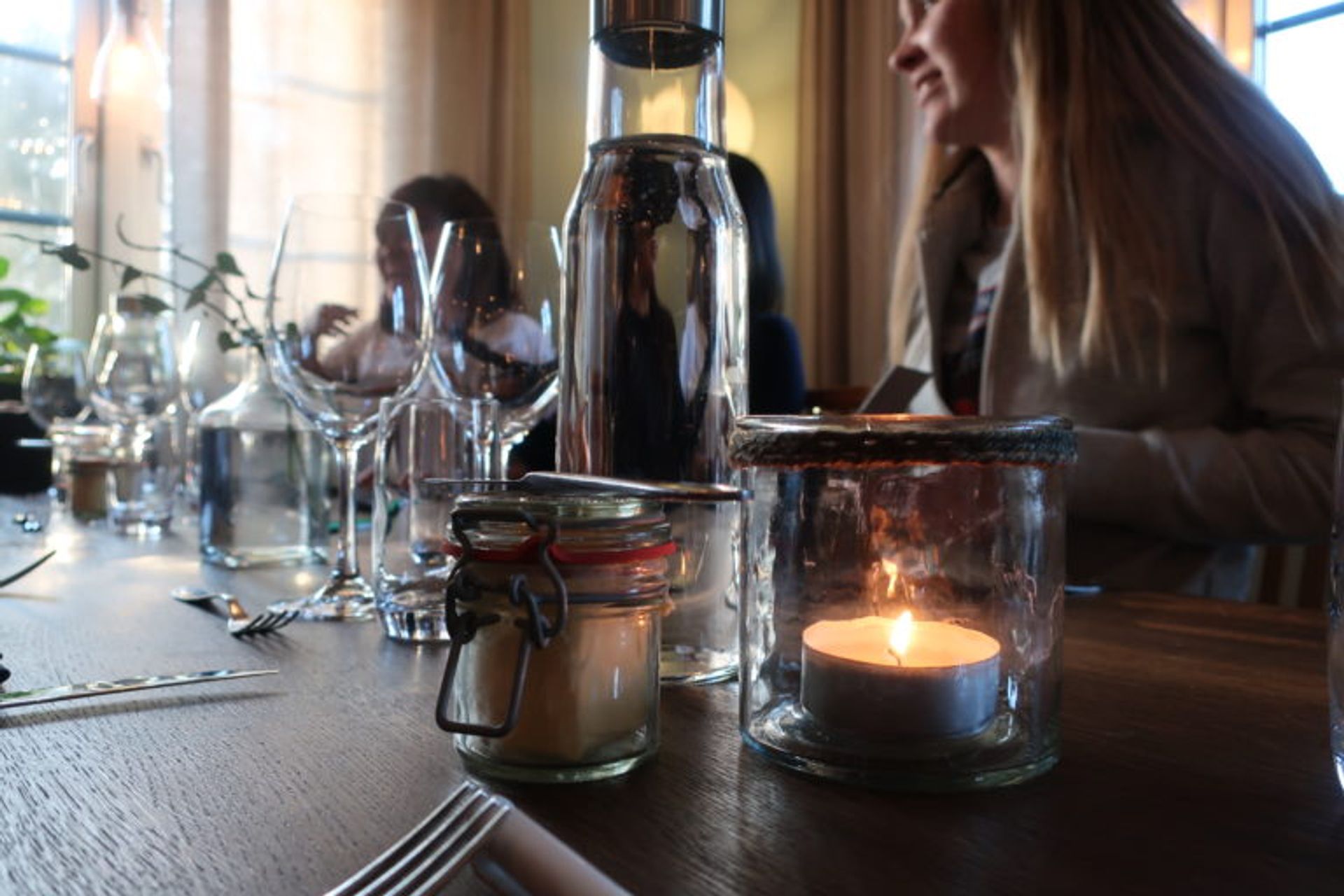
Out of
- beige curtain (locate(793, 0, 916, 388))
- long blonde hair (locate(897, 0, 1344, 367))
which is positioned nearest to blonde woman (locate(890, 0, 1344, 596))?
long blonde hair (locate(897, 0, 1344, 367))

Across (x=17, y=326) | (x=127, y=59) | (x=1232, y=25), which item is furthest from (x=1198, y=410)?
(x=17, y=326)

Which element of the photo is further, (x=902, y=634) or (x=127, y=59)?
(x=127, y=59)

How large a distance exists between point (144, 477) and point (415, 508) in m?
0.74

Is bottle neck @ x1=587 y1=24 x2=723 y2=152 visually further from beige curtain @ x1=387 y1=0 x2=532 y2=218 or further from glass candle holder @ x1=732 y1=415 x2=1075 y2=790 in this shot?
beige curtain @ x1=387 y1=0 x2=532 y2=218

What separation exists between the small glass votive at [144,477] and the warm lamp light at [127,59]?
4.54 ft

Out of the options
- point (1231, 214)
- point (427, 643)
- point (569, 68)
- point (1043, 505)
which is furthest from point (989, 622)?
point (569, 68)

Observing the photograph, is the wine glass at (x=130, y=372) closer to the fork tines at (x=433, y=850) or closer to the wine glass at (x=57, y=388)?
the wine glass at (x=57, y=388)

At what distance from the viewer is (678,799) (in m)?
0.28

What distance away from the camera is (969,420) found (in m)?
0.30

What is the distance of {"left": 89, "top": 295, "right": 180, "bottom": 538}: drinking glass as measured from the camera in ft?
3.77

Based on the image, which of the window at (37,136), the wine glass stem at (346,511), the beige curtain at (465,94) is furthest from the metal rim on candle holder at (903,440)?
the window at (37,136)

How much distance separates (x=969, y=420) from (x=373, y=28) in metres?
2.85

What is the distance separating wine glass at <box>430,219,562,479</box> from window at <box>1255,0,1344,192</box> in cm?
196

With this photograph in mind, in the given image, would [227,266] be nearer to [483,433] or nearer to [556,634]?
[483,433]
